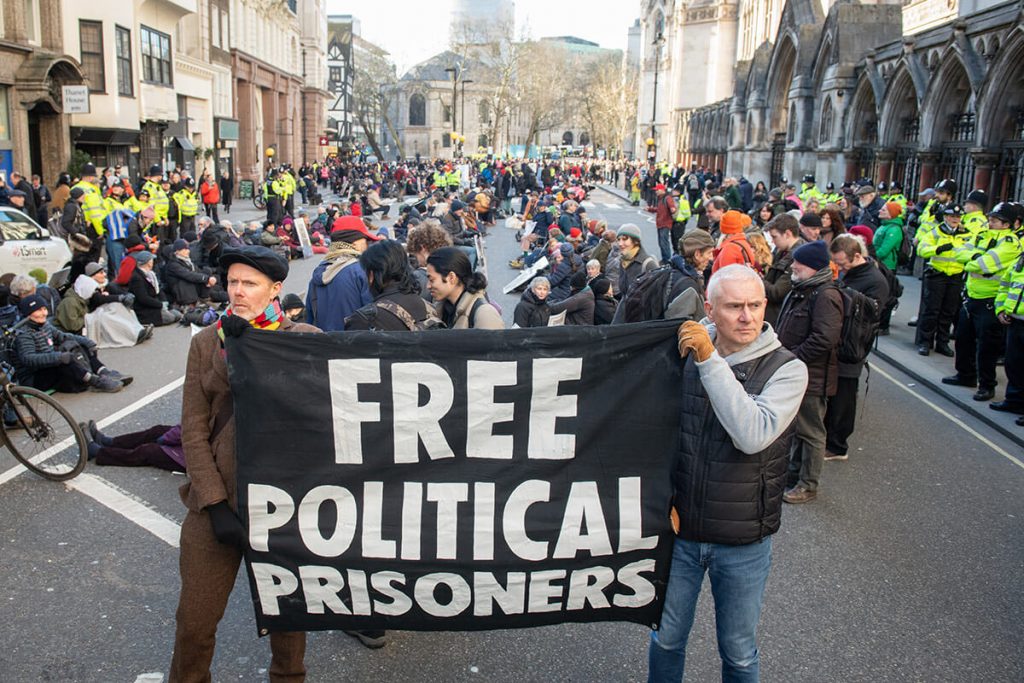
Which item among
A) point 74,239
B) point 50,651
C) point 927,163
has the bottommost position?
point 50,651

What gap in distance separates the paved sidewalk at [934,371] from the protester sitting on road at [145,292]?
935cm

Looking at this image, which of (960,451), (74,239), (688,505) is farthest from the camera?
(74,239)

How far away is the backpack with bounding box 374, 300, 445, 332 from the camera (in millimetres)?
4953

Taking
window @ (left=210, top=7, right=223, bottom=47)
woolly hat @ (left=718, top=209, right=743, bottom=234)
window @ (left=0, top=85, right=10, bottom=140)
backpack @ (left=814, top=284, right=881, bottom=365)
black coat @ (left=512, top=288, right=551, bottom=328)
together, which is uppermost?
window @ (left=210, top=7, right=223, bottom=47)

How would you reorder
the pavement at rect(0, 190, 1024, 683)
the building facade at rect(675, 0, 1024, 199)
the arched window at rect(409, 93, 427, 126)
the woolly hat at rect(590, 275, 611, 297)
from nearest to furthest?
1. the pavement at rect(0, 190, 1024, 683)
2. the woolly hat at rect(590, 275, 611, 297)
3. the building facade at rect(675, 0, 1024, 199)
4. the arched window at rect(409, 93, 427, 126)

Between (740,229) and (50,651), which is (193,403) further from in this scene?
(740,229)

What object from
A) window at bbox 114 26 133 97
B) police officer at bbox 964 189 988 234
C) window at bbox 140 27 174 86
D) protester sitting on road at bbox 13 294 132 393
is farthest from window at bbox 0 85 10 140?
police officer at bbox 964 189 988 234

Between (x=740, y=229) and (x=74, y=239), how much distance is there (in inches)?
429

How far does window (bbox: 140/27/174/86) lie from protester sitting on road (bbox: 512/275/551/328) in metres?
26.2

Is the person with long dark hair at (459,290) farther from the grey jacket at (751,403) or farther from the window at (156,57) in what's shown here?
the window at (156,57)

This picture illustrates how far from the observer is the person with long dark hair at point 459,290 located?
5.07 metres

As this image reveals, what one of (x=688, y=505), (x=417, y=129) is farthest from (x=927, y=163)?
(x=417, y=129)

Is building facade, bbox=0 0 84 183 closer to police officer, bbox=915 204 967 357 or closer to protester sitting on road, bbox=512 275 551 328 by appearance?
protester sitting on road, bbox=512 275 551 328

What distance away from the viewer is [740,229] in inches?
352
